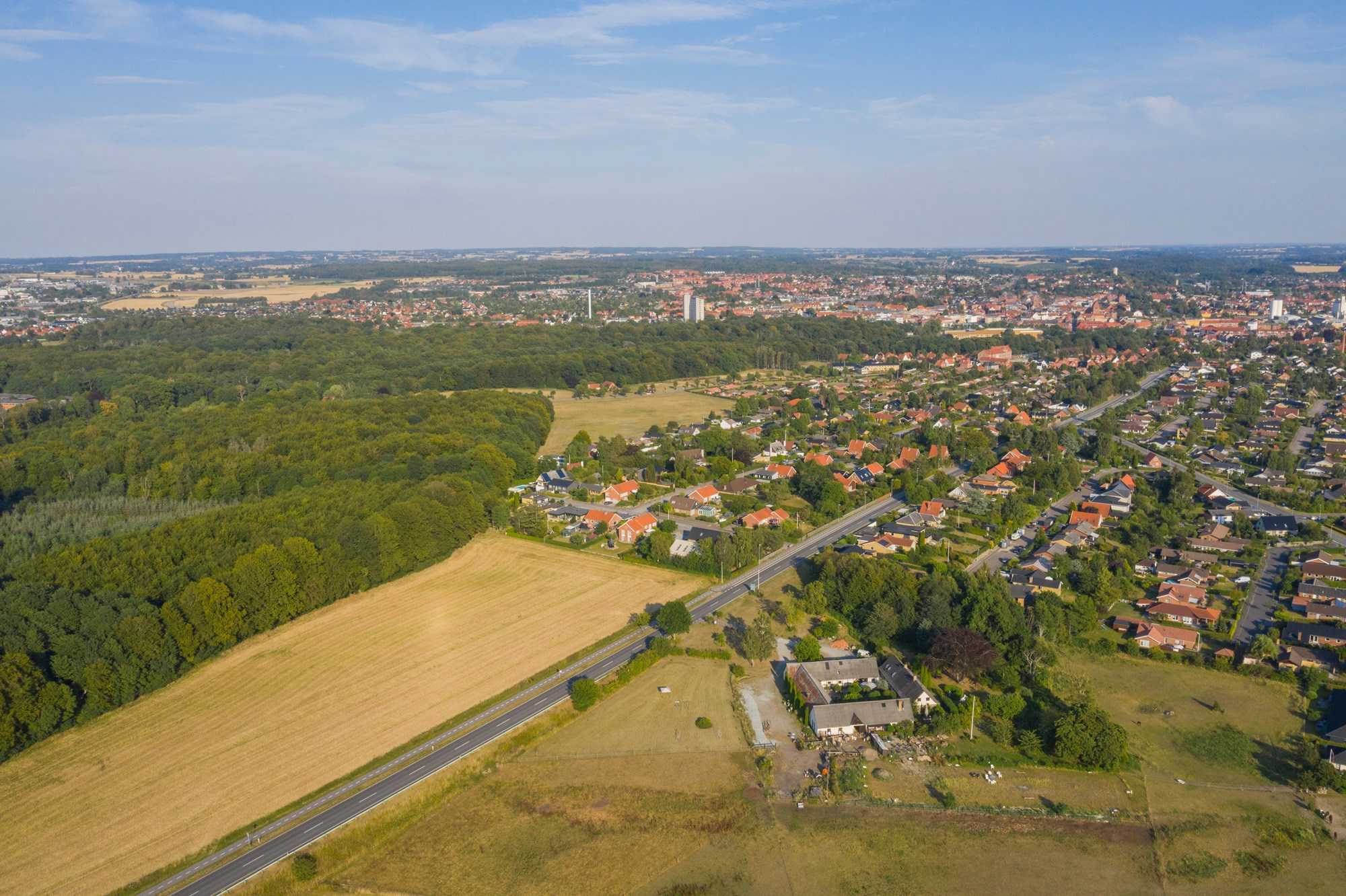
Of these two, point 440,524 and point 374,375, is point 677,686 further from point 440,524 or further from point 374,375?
point 374,375

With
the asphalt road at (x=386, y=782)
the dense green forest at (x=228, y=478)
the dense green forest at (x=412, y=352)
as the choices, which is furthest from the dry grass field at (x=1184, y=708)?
the dense green forest at (x=412, y=352)

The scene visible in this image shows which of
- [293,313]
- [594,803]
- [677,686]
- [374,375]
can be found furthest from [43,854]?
[293,313]

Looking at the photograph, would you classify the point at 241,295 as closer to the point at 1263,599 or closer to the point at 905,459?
the point at 905,459

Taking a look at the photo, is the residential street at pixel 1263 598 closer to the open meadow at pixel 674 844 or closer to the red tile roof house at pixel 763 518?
the open meadow at pixel 674 844

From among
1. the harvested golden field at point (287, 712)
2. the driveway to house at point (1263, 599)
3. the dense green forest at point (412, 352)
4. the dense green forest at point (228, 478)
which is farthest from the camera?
the dense green forest at point (412, 352)

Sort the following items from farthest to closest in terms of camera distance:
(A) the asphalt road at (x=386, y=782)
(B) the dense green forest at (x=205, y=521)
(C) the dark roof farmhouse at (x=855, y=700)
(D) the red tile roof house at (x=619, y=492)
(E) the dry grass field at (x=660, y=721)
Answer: (D) the red tile roof house at (x=619, y=492) < (B) the dense green forest at (x=205, y=521) < (C) the dark roof farmhouse at (x=855, y=700) < (E) the dry grass field at (x=660, y=721) < (A) the asphalt road at (x=386, y=782)

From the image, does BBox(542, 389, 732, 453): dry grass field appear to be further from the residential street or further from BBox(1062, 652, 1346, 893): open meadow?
BBox(1062, 652, 1346, 893): open meadow
